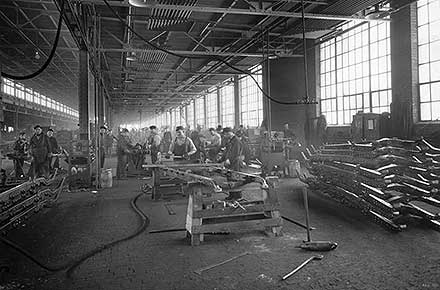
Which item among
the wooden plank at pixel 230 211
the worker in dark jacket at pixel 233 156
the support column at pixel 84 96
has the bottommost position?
the wooden plank at pixel 230 211

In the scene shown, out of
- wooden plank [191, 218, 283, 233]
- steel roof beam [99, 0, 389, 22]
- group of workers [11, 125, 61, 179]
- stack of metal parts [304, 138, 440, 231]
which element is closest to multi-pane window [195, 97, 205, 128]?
group of workers [11, 125, 61, 179]

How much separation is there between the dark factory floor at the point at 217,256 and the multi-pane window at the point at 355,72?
6.96 metres

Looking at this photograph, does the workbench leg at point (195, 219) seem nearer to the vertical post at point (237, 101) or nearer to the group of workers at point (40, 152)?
the group of workers at point (40, 152)

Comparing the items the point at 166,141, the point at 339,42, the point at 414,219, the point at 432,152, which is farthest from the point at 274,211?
the point at 339,42

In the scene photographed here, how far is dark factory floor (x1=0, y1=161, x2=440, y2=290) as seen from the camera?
149 inches

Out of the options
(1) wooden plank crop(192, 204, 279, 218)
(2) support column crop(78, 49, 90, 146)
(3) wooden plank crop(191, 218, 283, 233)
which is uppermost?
(2) support column crop(78, 49, 90, 146)

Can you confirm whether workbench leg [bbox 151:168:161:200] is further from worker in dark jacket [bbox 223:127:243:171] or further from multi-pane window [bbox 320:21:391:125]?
multi-pane window [bbox 320:21:391:125]

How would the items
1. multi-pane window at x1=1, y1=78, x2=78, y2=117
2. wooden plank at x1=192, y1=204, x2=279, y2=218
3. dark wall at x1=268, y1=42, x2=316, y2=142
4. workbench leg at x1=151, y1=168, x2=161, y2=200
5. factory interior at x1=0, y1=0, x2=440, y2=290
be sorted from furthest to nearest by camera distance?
multi-pane window at x1=1, y1=78, x2=78, y2=117, dark wall at x1=268, y1=42, x2=316, y2=142, workbench leg at x1=151, y1=168, x2=161, y2=200, wooden plank at x1=192, y1=204, x2=279, y2=218, factory interior at x1=0, y1=0, x2=440, y2=290

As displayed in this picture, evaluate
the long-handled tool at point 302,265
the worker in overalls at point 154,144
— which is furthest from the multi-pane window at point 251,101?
the long-handled tool at point 302,265

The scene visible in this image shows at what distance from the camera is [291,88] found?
17141 millimetres

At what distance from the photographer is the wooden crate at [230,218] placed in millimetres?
5191

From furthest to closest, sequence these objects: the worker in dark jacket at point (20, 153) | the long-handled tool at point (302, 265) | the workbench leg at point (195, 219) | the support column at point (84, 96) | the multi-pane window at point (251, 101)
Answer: the multi-pane window at point (251, 101)
the worker in dark jacket at point (20, 153)
the support column at point (84, 96)
the workbench leg at point (195, 219)
the long-handled tool at point (302, 265)

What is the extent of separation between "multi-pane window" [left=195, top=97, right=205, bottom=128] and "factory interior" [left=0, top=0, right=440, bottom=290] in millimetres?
14033

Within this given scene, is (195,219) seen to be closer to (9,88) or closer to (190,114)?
(9,88)
